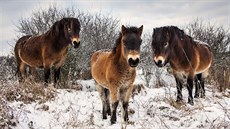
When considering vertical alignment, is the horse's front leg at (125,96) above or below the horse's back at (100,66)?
below

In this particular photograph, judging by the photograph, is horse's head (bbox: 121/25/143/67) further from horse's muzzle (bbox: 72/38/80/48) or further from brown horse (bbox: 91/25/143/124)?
horse's muzzle (bbox: 72/38/80/48)

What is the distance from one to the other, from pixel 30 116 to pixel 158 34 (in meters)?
3.31

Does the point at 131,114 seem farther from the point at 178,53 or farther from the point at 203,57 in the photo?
the point at 203,57

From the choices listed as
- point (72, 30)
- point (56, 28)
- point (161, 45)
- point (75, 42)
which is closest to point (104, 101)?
point (161, 45)

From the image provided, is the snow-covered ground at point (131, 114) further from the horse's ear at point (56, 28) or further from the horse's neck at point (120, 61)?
the horse's ear at point (56, 28)

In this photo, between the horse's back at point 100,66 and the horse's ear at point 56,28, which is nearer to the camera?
the horse's back at point 100,66

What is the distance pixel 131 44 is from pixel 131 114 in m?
2.15

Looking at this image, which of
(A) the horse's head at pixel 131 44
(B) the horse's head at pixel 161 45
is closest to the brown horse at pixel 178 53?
(B) the horse's head at pixel 161 45

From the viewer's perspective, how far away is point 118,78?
276 inches

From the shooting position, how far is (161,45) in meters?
7.95

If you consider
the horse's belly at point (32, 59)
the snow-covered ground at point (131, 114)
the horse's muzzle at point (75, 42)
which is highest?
the horse's muzzle at point (75, 42)

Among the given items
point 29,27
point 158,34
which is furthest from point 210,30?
point 158,34

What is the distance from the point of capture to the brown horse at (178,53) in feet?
26.0

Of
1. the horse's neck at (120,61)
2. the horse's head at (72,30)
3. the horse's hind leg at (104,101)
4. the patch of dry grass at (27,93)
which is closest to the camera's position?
the horse's neck at (120,61)
